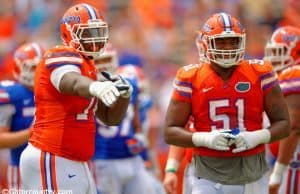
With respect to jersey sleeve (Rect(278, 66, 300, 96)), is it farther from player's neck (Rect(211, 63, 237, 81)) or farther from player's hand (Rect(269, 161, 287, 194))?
player's neck (Rect(211, 63, 237, 81))

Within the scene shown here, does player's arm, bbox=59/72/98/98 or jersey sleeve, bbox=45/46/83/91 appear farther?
jersey sleeve, bbox=45/46/83/91

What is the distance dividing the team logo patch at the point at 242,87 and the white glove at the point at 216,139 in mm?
288

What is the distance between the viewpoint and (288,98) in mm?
7008

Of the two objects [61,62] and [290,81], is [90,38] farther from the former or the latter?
[290,81]

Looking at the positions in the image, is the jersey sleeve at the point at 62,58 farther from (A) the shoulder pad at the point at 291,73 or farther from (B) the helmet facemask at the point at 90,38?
(A) the shoulder pad at the point at 291,73

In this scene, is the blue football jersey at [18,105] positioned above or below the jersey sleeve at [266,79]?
A: below

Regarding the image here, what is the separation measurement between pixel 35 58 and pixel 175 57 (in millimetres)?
5965

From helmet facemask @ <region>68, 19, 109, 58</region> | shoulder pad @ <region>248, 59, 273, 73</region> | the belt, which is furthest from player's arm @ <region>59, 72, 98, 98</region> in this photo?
the belt

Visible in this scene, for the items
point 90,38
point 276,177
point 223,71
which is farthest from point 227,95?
point 276,177

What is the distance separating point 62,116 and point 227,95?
1061 mm

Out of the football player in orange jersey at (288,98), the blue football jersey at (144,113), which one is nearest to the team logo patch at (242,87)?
the football player in orange jersey at (288,98)

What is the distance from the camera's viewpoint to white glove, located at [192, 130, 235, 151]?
614 cm

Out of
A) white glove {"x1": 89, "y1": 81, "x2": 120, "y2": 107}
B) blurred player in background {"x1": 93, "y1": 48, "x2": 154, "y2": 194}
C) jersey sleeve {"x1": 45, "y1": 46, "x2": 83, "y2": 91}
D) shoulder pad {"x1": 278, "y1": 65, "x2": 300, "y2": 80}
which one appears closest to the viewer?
white glove {"x1": 89, "y1": 81, "x2": 120, "y2": 107}

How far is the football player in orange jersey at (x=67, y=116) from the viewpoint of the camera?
631 cm
